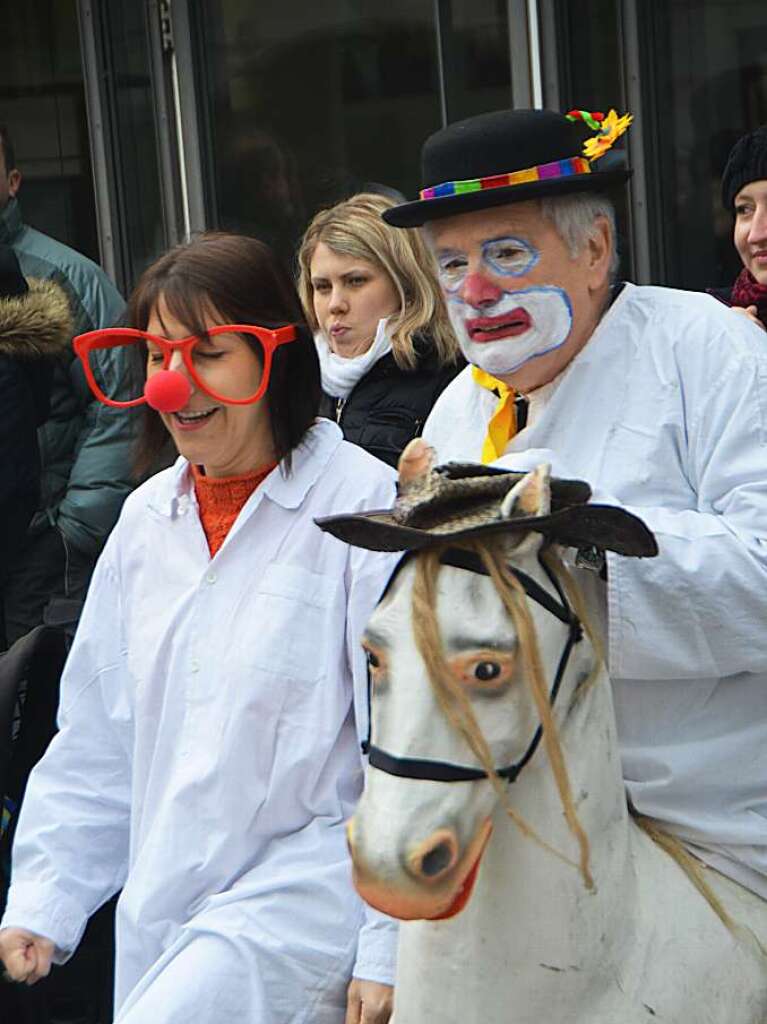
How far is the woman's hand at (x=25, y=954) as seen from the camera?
2.98 metres

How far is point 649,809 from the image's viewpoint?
247 cm

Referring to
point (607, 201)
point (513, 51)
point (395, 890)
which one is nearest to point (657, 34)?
point (513, 51)

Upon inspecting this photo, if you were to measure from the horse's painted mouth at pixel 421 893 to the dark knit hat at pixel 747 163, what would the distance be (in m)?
2.14

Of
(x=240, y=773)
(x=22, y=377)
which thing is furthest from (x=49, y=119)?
(x=240, y=773)

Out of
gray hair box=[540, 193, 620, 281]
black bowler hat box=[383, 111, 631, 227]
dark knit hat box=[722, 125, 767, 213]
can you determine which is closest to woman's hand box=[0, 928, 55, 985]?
black bowler hat box=[383, 111, 631, 227]

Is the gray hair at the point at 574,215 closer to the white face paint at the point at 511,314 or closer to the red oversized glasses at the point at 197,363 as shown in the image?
the white face paint at the point at 511,314

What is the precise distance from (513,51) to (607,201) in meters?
3.54

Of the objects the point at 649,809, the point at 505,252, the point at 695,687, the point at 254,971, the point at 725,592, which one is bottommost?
the point at 254,971

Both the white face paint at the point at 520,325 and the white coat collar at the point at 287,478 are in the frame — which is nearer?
the white face paint at the point at 520,325

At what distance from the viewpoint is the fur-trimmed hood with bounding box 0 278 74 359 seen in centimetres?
444

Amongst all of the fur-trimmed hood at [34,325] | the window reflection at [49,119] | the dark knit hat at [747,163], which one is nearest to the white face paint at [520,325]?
the dark knit hat at [747,163]

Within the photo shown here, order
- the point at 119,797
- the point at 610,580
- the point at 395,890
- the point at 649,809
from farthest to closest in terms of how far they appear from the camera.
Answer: the point at 119,797 < the point at 649,809 < the point at 610,580 < the point at 395,890

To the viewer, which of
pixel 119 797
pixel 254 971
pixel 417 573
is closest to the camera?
pixel 417 573

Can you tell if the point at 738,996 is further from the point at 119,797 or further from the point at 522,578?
the point at 119,797
